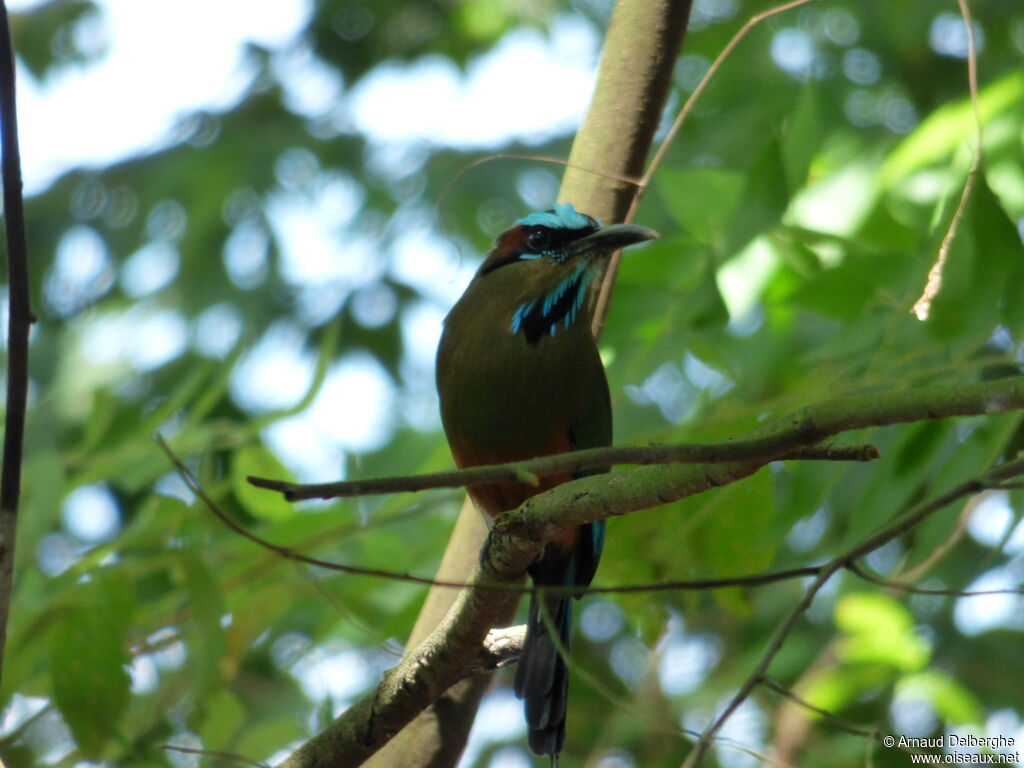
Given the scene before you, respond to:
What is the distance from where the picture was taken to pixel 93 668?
9.19 feet

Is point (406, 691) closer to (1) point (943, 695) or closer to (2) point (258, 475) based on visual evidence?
(2) point (258, 475)

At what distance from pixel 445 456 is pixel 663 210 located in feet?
7.88

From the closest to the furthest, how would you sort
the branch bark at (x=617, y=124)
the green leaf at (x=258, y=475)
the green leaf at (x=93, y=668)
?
the green leaf at (x=93, y=668) → the branch bark at (x=617, y=124) → the green leaf at (x=258, y=475)

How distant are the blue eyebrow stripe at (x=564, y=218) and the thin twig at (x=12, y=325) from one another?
1.67 meters

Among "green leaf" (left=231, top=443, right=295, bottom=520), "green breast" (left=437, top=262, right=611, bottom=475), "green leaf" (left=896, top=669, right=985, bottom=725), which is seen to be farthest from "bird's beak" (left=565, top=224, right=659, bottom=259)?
"green leaf" (left=896, top=669, right=985, bottom=725)

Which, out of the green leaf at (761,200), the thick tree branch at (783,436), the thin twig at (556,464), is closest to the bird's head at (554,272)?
the green leaf at (761,200)

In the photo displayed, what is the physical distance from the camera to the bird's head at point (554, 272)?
11.2 ft

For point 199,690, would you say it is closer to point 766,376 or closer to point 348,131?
point 766,376

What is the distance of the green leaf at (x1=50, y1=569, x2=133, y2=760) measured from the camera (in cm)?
274

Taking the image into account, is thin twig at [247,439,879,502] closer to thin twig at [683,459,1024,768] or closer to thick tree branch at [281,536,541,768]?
thin twig at [683,459,1024,768]

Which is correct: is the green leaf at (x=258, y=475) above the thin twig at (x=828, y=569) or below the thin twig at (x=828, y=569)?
below

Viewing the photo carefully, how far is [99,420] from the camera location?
3.81 m

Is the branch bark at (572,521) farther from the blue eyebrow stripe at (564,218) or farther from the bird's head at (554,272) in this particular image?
the blue eyebrow stripe at (564,218)

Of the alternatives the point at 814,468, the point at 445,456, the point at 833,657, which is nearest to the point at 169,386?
the point at 445,456
